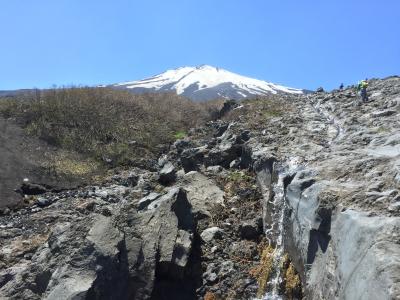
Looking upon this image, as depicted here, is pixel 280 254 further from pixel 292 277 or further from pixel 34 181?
pixel 34 181

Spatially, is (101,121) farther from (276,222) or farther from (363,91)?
(276,222)

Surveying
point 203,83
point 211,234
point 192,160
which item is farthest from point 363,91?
point 203,83

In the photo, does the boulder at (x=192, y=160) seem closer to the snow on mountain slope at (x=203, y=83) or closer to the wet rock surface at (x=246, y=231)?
the wet rock surface at (x=246, y=231)

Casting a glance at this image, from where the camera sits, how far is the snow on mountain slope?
123 metres

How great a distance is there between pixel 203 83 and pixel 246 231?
133 metres

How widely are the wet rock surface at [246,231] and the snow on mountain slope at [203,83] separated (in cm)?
9536

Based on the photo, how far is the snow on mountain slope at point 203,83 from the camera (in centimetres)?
12339

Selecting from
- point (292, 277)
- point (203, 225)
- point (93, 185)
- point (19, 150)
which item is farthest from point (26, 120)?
point (292, 277)

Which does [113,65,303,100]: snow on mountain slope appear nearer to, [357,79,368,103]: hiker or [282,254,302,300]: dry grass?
[357,79,368,103]: hiker

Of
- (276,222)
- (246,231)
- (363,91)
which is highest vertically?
(363,91)

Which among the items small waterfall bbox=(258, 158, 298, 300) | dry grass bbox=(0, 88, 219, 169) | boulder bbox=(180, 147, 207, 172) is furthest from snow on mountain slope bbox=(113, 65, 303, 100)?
small waterfall bbox=(258, 158, 298, 300)

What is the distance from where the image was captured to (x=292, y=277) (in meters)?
10.9

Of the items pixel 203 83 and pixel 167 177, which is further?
pixel 203 83

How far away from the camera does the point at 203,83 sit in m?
145
